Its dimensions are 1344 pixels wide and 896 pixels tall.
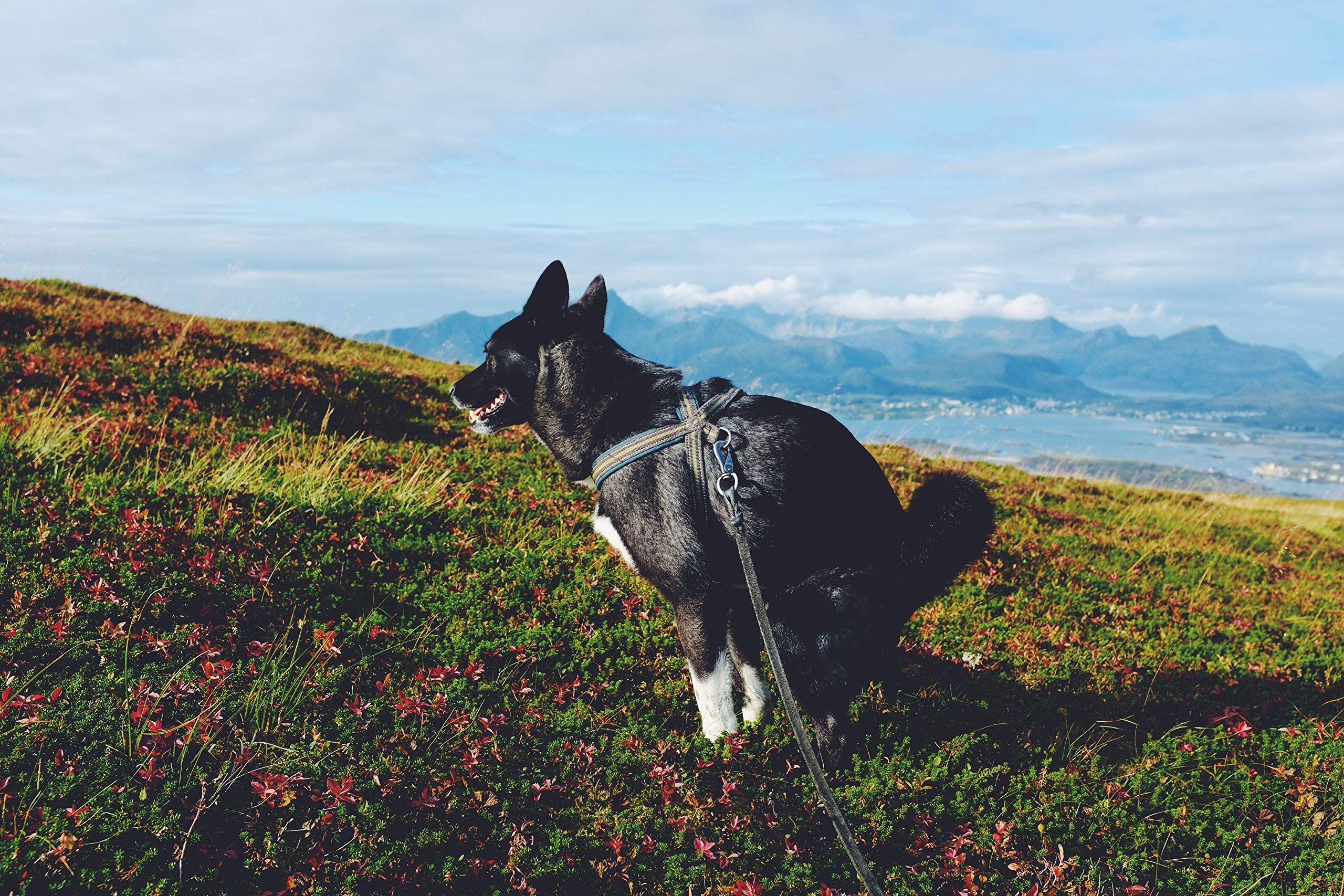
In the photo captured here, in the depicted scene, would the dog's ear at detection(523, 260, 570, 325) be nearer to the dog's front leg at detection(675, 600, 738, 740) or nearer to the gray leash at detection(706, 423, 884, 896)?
the gray leash at detection(706, 423, 884, 896)

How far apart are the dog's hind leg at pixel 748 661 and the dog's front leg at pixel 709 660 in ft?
0.53

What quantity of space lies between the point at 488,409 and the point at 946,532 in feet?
11.5

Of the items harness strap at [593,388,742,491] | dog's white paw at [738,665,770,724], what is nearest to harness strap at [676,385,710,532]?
harness strap at [593,388,742,491]

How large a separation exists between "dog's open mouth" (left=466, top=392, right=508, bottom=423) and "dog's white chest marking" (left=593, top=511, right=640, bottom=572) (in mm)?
1361

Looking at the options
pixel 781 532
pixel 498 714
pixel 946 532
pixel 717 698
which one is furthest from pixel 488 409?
pixel 946 532

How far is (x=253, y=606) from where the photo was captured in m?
5.68

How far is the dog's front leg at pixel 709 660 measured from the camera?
4570 millimetres

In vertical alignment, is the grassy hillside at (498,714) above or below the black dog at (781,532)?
below

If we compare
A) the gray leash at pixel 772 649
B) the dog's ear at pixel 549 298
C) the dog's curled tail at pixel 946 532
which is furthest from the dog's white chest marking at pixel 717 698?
the dog's ear at pixel 549 298

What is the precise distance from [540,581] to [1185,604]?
8.24 meters

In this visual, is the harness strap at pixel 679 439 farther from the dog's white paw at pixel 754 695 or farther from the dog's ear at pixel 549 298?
the dog's white paw at pixel 754 695

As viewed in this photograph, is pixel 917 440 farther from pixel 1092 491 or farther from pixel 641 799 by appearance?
pixel 641 799

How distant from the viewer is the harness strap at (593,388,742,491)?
454 centimetres

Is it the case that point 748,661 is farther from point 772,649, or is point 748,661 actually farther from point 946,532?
point 946,532
